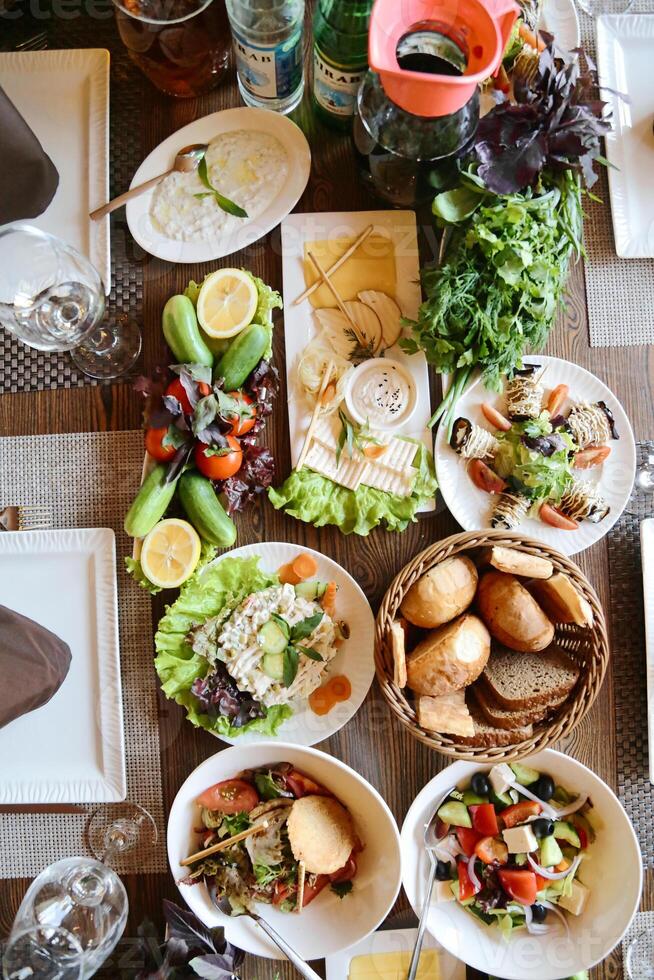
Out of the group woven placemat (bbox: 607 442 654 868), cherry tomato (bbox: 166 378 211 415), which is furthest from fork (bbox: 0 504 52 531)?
woven placemat (bbox: 607 442 654 868)

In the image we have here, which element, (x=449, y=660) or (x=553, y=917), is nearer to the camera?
(x=449, y=660)

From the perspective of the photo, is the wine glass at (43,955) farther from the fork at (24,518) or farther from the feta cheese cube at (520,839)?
the feta cheese cube at (520,839)

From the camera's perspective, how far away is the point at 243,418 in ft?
5.12

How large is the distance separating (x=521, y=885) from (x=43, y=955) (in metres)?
0.97

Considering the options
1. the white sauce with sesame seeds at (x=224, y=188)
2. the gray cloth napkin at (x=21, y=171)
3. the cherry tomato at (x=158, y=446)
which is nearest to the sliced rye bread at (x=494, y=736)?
the cherry tomato at (x=158, y=446)

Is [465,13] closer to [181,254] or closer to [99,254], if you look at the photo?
[181,254]

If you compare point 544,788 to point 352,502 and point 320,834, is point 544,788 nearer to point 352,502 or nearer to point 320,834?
point 320,834

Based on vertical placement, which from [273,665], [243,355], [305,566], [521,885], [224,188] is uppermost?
[224,188]

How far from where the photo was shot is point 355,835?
161cm

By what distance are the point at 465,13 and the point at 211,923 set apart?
182cm

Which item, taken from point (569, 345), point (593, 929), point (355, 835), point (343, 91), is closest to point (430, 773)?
point (355, 835)

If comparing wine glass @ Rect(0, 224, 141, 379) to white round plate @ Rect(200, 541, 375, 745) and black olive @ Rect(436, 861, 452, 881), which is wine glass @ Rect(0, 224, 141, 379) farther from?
black olive @ Rect(436, 861, 452, 881)

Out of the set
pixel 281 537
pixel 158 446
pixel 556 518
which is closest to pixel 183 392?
pixel 158 446

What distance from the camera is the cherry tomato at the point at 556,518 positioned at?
161 centimetres
